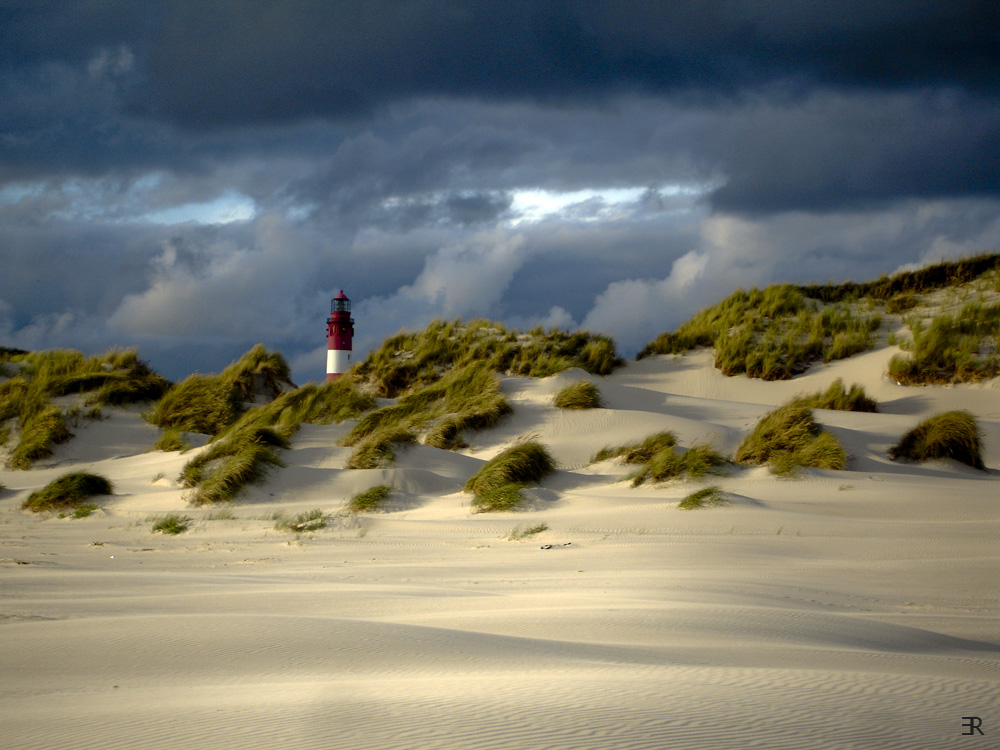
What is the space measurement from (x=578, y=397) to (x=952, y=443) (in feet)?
17.6

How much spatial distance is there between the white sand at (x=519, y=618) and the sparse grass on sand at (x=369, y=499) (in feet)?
0.63

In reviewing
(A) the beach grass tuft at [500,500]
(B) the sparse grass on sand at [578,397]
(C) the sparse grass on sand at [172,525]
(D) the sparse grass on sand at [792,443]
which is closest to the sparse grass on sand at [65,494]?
(C) the sparse grass on sand at [172,525]

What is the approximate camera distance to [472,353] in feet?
62.0

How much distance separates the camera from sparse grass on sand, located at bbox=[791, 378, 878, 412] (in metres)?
14.9

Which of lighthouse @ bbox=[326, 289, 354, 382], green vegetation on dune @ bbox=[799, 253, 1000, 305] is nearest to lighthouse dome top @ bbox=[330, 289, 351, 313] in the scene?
lighthouse @ bbox=[326, 289, 354, 382]

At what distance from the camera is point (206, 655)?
3230mm

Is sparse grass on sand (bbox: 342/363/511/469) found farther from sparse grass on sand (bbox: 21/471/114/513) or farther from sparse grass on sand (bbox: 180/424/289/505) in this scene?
sparse grass on sand (bbox: 21/471/114/513)

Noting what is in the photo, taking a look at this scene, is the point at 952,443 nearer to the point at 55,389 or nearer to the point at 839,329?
the point at 839,329

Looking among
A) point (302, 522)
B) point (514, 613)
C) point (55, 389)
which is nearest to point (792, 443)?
point (302, 522)

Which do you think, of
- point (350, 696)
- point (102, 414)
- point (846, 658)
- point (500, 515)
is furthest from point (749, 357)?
point (350, 696)

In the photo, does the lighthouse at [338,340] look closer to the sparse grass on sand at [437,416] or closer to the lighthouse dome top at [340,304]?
the lighthouse dome top at [340,304]

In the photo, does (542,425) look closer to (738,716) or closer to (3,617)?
(3,617)

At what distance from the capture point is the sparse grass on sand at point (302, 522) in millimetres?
8430

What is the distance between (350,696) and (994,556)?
217 inches
